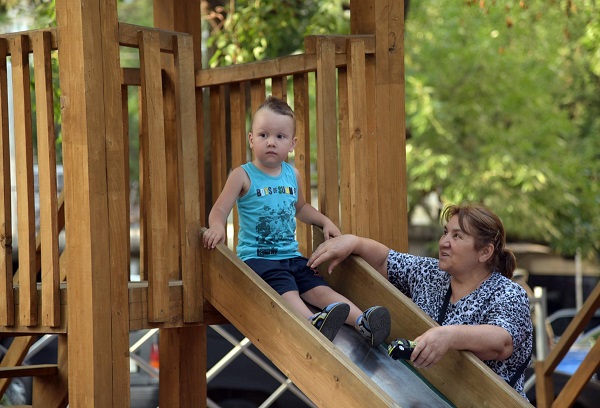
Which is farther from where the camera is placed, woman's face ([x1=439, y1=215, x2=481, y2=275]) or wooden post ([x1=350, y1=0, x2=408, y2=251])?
wooden post ([x1=350, y1=0, x2=408, y2=251])

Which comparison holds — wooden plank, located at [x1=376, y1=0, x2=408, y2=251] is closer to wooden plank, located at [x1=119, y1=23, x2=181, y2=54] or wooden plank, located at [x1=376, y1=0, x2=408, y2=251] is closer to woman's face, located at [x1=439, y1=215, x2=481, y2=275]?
woman's face, located at [x1=439, y1=215, x2=481, y2=275]

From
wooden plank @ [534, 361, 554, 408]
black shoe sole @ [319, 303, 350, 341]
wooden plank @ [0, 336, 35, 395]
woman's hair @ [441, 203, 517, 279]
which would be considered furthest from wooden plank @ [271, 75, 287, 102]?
wooden plank @ [534, 361, 554, 408]

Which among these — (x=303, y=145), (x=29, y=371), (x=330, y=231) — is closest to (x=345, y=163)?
(x=303, y=145)

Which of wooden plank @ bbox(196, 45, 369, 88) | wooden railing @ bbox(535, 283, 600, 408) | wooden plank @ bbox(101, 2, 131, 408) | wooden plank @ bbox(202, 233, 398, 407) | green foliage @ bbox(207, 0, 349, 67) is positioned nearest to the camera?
wooden plank @ bbox(202, 233, 398, 407)

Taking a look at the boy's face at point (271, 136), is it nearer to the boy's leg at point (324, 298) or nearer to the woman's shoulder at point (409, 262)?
the boy's leg at point (324, 298)

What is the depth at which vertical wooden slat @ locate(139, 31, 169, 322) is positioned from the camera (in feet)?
14.7

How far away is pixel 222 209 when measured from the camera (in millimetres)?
4609

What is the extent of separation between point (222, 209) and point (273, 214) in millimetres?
302

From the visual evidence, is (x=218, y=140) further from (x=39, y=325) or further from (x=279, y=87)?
(x=39, y=325)

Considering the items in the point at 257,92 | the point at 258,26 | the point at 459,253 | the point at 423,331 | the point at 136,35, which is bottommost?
the point at 423,331

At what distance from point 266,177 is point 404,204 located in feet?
2.93

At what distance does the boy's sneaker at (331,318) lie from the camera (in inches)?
173

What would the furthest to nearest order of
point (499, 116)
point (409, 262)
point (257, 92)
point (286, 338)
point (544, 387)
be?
1. point (499, 116)
2. point (544, 387)
3. point (257, 92)
4. point (409, 262)
5. point (286, 338)

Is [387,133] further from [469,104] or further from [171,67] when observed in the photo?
[469,104]
